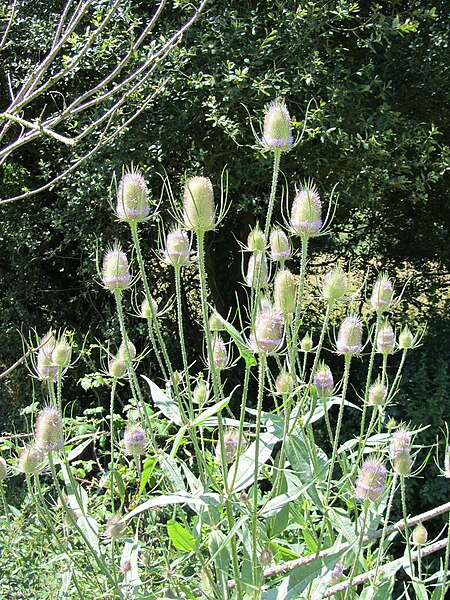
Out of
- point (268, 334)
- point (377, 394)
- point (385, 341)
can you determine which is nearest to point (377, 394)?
point (377, 394)

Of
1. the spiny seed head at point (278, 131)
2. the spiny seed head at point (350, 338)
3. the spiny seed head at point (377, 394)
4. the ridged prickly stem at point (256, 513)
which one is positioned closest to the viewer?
the ridged prickly stem at point (256, 513)

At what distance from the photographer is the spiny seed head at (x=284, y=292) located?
114cm

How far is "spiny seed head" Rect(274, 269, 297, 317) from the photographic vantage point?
1.14m

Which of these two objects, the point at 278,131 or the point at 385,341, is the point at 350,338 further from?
the point at 278,131

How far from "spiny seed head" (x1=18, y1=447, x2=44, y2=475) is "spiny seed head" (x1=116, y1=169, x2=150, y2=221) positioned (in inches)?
16.1

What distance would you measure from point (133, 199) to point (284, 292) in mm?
290

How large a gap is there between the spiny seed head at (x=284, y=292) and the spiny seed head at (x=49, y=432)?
0.39m

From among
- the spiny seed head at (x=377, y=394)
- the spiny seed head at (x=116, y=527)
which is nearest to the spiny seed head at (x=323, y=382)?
the spiny seed head at (x=377, y=394)

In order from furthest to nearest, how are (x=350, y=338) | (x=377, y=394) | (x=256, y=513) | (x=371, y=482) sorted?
(x=377, y=394) → (x=350, y=338) → (x=371, y=482) → (x=256, y=513)

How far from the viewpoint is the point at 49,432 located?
1.04 m

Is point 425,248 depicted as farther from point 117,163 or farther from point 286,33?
point 117,163

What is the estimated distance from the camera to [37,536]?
215 cm

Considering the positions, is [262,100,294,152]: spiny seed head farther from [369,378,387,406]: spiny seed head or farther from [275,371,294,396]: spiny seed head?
[369,378,387,406]: spiny seed head

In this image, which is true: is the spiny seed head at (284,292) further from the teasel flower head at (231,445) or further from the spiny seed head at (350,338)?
the teasel flower head at (231,445)
